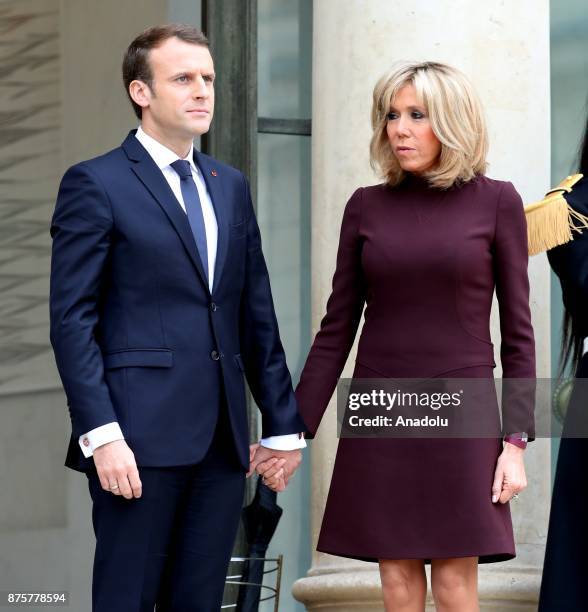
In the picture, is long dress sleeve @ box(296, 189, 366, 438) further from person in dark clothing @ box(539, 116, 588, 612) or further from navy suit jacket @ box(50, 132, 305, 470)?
person in dark clothing @ box(539, 116, 588, 612)

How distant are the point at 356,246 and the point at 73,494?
4271mm

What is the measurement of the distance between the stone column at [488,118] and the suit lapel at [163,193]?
144cm

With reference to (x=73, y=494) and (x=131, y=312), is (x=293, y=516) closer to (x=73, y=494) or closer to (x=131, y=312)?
(x=73, y=494)

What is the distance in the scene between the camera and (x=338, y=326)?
4.58 meters

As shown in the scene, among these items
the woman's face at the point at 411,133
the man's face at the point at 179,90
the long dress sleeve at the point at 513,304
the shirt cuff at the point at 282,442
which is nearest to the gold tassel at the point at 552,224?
the long dress sleeve at the point at 513,304

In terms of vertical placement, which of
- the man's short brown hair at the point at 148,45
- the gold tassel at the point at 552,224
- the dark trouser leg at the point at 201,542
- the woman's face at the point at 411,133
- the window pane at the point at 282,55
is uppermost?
the window pane at the point at 282,55

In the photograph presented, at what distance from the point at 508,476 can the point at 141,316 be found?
39.8 inches

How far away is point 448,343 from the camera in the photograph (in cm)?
431

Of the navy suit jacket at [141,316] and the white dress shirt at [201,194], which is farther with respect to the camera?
the white dress shirt at [201,194]

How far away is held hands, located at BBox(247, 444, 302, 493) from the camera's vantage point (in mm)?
4324

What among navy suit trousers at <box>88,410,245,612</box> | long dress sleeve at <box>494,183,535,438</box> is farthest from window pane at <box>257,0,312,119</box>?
navy suit trousers at <box>88,410,245,612</box>

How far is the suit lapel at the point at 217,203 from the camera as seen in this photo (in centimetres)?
414

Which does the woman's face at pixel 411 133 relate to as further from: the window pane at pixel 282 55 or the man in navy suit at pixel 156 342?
the window pane at pixel 282 55

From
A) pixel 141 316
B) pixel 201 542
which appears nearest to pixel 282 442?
pixel 201 542
